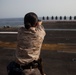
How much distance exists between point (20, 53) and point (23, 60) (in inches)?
5.8

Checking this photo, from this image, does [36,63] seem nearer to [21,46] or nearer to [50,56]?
[21,46]

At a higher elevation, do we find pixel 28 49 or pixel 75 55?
pixel 28 49

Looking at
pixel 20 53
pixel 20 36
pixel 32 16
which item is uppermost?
pixel 32 16

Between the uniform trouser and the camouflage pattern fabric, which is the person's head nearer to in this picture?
the camouflage pattern fabric

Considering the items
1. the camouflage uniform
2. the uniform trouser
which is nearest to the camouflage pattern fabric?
the camouflage uniform

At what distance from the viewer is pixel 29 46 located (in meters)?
3.96

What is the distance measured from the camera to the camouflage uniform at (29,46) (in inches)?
155

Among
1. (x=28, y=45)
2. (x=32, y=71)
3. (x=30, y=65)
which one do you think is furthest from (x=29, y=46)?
(x=32, y=71)

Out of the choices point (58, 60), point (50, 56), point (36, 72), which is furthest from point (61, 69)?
point (36, 72)

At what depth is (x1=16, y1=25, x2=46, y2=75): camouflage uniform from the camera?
3.93 m

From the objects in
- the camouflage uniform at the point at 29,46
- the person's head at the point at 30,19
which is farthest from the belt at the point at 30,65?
the person's head at the point at 30,19

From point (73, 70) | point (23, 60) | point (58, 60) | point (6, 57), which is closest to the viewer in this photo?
point (23, 60)

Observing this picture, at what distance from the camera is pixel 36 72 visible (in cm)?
397

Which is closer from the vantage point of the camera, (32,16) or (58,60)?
(32,16)
